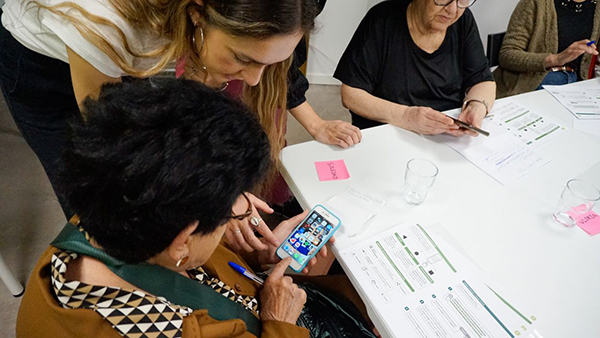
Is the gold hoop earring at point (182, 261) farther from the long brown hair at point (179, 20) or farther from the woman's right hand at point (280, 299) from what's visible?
the long brown hair at point (179, 20)

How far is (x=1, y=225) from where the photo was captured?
186 centimetres

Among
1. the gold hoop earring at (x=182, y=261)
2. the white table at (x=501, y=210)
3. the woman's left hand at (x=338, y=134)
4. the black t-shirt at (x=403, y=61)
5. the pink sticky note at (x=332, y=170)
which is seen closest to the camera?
the gold hoop earring at (x=182, y=261)

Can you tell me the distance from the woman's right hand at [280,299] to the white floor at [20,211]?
1218 mm

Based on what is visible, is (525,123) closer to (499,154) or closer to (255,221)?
(499,154)

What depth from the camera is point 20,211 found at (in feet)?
6.34

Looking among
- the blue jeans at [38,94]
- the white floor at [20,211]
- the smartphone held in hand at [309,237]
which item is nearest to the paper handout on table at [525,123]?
the smartphone held in hand at [309,237]

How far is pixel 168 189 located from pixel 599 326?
0.96 m

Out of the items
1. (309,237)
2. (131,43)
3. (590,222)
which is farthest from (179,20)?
(590,222)

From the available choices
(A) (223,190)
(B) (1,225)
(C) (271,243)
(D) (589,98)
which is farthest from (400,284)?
(B) (1,225)

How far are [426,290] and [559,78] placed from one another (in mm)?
1943

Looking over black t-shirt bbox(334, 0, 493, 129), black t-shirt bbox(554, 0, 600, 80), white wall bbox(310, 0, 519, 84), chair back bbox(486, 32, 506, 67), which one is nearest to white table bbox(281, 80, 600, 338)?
black t-shirt bbox(334, 0, 493, 129)

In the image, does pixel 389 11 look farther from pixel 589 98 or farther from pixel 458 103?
pixel 589 98

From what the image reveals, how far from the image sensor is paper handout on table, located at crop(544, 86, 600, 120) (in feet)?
5.05

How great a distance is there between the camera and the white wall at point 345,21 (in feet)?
8.75
